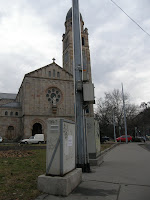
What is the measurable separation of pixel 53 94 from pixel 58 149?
3378 centimetres

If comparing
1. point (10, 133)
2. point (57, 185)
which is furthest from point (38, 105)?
point (57, 185)

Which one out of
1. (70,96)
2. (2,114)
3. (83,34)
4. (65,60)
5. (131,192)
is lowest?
(131,192)

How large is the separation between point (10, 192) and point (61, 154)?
1506mm

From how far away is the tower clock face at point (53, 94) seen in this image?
37.3m

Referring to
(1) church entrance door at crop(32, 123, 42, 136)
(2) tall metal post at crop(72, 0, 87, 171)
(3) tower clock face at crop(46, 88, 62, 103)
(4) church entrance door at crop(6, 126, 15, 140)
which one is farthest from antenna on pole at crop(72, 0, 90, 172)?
(4) church entrance door at crop(6, 126, 15, 140)

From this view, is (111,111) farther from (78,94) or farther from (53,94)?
(78,94)

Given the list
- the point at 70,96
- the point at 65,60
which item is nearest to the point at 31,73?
the point at 70,96

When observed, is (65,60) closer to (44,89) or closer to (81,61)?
(44,89)

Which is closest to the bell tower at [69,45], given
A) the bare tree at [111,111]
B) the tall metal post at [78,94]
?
the bare tree at [111,111]

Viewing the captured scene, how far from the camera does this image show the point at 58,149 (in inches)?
178

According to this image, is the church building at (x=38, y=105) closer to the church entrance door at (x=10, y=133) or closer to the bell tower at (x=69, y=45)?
the church entrance door at (x=10, y=133)

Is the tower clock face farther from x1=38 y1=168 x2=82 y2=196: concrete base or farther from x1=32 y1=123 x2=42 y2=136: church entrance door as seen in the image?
x1=38 y1=168 x2=82 y2=196: concrete base

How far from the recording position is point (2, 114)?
3616cm

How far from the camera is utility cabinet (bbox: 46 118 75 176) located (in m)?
4.43
